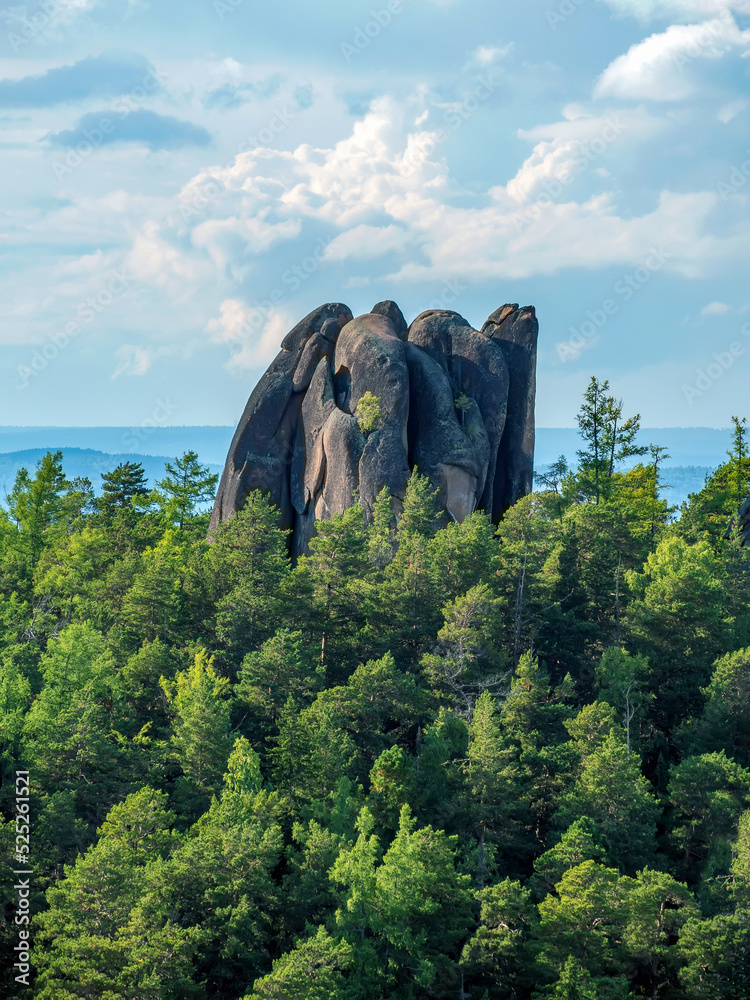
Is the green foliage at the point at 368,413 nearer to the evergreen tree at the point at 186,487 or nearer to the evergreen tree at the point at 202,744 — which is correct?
the evergreen tree at the point at 186,487

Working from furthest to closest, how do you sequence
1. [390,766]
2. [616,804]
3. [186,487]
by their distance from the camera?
[186,487] < [390,766] < [616,804]

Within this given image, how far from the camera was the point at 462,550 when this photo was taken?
1340 inches

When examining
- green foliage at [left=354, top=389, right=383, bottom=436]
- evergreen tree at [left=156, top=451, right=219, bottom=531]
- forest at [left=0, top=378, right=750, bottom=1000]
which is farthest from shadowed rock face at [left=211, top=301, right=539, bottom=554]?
evergreen tree at [left=156, top=451, right=219, bottom=531]

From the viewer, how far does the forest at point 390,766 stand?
25016mm

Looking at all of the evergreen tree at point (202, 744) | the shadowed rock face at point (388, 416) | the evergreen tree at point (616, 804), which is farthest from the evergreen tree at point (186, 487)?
the evergreen tree at point (616, 804)

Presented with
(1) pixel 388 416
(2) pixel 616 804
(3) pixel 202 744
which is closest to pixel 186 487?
(1) pixel 388 416

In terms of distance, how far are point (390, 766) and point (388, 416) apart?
18.5m

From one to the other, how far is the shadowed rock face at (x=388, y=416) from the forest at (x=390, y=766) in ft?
11.1

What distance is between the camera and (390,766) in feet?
92.3

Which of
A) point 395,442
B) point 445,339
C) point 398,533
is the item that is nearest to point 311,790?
point 398,533

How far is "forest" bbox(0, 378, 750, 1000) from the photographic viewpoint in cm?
2502

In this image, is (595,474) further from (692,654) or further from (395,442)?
(692,654)

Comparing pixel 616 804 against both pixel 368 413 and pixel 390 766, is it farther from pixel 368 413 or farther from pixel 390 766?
pixel 368 413

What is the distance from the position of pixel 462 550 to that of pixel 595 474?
19.8 m
